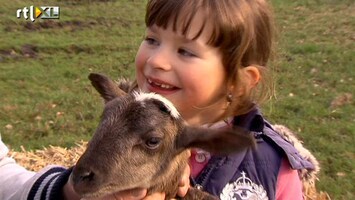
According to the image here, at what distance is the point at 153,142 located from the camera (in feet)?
6.72

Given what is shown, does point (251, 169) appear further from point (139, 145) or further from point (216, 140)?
point (139, 145)

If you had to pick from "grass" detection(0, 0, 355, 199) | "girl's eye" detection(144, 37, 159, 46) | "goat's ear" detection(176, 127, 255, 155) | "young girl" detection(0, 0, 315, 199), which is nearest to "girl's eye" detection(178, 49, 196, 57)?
"young girl" detection(0, 0, 315, 199)

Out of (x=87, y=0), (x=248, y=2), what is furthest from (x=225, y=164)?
(x=87, y=0)

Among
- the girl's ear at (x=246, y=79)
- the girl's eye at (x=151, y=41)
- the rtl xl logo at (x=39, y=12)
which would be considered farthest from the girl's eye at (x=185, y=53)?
the rtl xl logo at (x=39, y=12)

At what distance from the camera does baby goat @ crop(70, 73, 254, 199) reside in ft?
6.22

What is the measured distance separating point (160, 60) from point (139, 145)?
1.85 ft

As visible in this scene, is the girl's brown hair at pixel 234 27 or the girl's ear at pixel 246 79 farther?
the girl's ear at pixel 246 79

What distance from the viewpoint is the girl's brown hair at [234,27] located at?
8.45 ft

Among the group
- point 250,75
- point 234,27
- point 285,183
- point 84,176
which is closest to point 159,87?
point 234,27

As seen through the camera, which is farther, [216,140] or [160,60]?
[160,60]

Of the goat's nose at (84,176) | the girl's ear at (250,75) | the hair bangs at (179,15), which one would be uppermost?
the hair bangs at (179,15)

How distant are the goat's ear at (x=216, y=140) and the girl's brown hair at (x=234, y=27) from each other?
55 centimetres

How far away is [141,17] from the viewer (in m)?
12.7

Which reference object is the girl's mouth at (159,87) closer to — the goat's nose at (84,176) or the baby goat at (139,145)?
the baby goat at (139,145)
